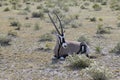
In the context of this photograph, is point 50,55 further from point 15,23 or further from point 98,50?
point 15,23

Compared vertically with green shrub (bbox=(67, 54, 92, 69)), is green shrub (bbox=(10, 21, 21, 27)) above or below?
below

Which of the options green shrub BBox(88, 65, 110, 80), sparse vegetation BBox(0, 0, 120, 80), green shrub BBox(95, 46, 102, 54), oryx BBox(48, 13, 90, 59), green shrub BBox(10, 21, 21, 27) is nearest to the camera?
green shrub BBox(88, 65, 110, 80)

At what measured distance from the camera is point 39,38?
772 inches

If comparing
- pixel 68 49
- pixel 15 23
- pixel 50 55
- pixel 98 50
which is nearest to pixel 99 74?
pixel 68 49

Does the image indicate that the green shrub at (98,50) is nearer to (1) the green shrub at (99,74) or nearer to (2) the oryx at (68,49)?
(2) the oryx at (68,49)

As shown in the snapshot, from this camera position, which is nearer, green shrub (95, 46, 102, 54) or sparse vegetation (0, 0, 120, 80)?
sparse vegetation (0, 0, 120, 80)

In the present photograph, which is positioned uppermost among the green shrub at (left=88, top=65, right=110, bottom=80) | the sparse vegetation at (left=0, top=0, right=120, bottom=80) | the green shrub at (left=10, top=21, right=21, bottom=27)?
the green shrub at (left=88, top=65, right=110, bottom=80)

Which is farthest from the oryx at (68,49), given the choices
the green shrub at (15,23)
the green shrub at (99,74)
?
the green shrub at (15,23)

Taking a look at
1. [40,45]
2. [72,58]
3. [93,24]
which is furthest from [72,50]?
[93,24]

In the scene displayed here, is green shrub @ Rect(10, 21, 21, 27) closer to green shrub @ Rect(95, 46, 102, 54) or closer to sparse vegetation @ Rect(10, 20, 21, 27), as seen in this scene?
sparse vegetation @ Rect(10, 20, 21, 27)

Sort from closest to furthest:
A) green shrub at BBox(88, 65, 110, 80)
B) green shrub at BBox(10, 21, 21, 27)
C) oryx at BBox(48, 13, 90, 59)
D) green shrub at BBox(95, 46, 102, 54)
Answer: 1. green shrub at BBox(88, 65, 110, 80)
2. oryx at BBox(48, 13, 90, 59)
3. green shrub at BBox(95, 46, 102, 54)
4. green shrub at BBox(10, 21, 21, 27)

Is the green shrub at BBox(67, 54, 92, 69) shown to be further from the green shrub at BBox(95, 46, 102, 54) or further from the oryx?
the green shrub at BBox(95, 46, 102, 54)

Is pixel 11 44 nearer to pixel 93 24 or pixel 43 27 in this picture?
pixel 43 27

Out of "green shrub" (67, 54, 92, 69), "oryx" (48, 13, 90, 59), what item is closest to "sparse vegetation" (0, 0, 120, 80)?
"green shrub" (67, 54, 92, 69)
